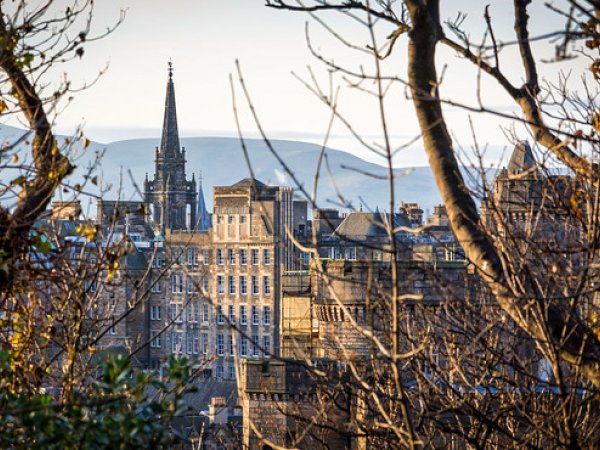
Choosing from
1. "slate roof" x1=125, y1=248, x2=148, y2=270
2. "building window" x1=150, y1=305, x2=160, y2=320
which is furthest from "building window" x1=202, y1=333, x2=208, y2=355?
"slate roof" x1=125, y1=248, x2=148, y2=270

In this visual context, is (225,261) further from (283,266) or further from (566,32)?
(566,32)

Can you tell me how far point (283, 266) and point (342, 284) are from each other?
2084 inches

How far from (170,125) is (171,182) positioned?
4838 millimetres

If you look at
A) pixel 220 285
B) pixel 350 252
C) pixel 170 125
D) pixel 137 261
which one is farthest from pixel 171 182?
pixel 350 252

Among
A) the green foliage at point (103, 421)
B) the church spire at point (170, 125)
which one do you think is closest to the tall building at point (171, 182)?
the church spire at point (170, 125)

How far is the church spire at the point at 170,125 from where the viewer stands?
101 m

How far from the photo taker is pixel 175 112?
333 ft

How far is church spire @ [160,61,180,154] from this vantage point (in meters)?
101

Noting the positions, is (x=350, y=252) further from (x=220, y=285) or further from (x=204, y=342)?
(x=204, y=342)

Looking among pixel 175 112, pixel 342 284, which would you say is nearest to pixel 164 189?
pixel 175 112

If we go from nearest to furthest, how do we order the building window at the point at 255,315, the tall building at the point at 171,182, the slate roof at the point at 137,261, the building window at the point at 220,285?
1. the slate roof at the point at 137,261
2. the building window at the point at 255,315
3. the building window at the point at 220,285
4. the tall building at the point at 171,182

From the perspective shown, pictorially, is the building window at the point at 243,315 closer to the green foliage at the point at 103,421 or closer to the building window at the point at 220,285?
the building window at the point at 220,285

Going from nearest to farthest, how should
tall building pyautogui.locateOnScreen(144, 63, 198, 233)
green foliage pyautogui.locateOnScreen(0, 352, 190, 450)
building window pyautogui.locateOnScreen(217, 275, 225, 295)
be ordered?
green foliage pyautogui.locateOnScreen(0, 352, 190, 450) < building window pyautogui.locateOnScreen(217, 275, 225, 295) < tall building pyautogui.locateOnScreen(144, 63, 198, 233)

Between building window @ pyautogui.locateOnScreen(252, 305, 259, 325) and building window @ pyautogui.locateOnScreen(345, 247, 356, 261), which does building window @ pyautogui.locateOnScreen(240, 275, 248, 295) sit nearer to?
building window @ pyautogui.locateOnScreen(252, 305, 259, 325)
